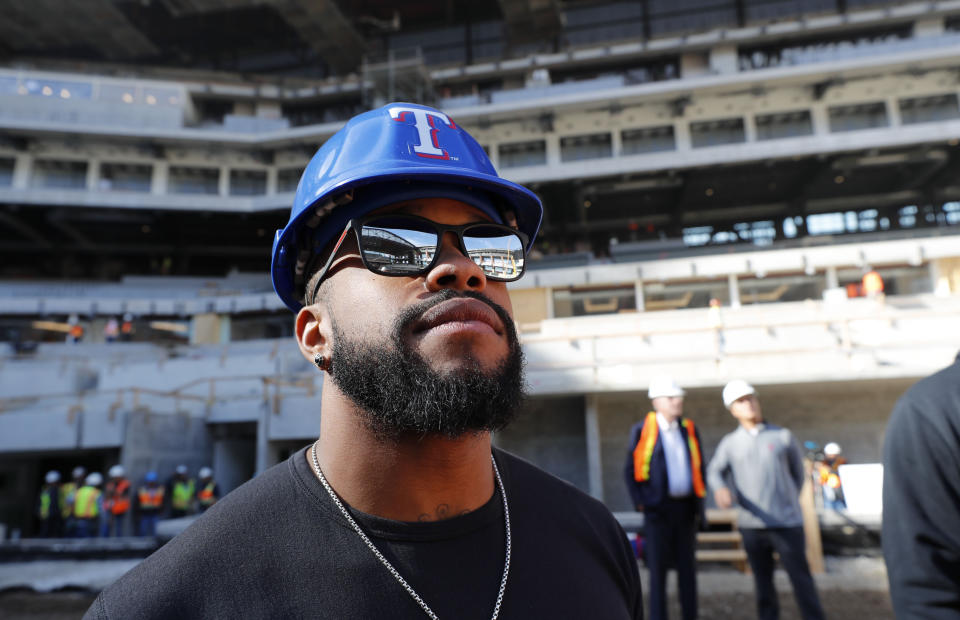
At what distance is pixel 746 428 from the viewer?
5.14 meters

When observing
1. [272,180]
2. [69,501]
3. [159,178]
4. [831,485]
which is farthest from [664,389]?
[159,178]

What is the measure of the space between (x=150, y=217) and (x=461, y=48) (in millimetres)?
24746

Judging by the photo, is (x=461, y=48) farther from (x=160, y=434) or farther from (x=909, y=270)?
(x=160, y=434)

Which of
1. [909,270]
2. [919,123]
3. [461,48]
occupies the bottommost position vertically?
[909,270]

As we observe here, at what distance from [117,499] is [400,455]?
15333 mm

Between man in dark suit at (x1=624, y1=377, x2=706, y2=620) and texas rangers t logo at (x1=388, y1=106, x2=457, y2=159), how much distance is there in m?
4.42

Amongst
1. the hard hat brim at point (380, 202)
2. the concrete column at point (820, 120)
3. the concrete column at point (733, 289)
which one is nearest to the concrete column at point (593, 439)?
the hard hat brim at point (380, 202)

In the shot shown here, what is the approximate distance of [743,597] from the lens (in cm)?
637

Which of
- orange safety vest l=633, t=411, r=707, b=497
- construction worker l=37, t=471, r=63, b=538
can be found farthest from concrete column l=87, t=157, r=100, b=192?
orange safety vest l=633, t=411, r=707, b=497

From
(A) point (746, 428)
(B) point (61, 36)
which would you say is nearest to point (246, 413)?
(A) point (746, 428)

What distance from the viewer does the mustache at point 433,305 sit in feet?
3.96

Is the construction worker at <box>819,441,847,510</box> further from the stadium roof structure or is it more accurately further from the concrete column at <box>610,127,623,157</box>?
the stadium roof structure

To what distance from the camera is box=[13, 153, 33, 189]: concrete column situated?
3666 cm

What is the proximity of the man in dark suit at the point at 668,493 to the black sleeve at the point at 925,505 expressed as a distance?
12.0 feet
